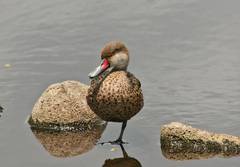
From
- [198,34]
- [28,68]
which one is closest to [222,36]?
[198,34]

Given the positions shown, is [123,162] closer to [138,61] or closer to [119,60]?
[119,60]

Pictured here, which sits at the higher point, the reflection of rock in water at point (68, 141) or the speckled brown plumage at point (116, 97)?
the speckled brown plumage at point (116, 97)

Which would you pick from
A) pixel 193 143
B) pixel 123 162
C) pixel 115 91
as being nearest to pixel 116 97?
pixel 115 91

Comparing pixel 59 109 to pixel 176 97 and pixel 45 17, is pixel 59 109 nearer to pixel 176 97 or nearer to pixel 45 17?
pixel 176 97

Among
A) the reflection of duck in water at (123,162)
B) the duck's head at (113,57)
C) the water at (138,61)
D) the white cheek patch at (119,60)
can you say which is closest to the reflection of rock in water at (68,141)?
the water at (138,61)

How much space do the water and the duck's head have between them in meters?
0.85

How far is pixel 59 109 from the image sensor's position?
8719mm

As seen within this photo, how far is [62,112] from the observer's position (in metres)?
8.69

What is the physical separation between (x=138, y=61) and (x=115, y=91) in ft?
8.54

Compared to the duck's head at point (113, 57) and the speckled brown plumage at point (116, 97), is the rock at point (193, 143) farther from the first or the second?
the duck's head at point (113, 57)

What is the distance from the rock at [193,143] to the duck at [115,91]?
19.3 inches

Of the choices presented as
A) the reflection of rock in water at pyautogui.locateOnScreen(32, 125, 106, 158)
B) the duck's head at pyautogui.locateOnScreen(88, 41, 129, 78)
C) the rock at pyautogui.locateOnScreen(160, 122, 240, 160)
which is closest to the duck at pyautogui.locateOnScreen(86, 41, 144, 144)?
the duck's head at pyautogui.locateOnScreen(88, 41, 129, 78)

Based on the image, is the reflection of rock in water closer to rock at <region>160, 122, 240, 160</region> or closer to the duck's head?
the duck's head

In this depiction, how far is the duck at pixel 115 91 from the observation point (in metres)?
8.02
